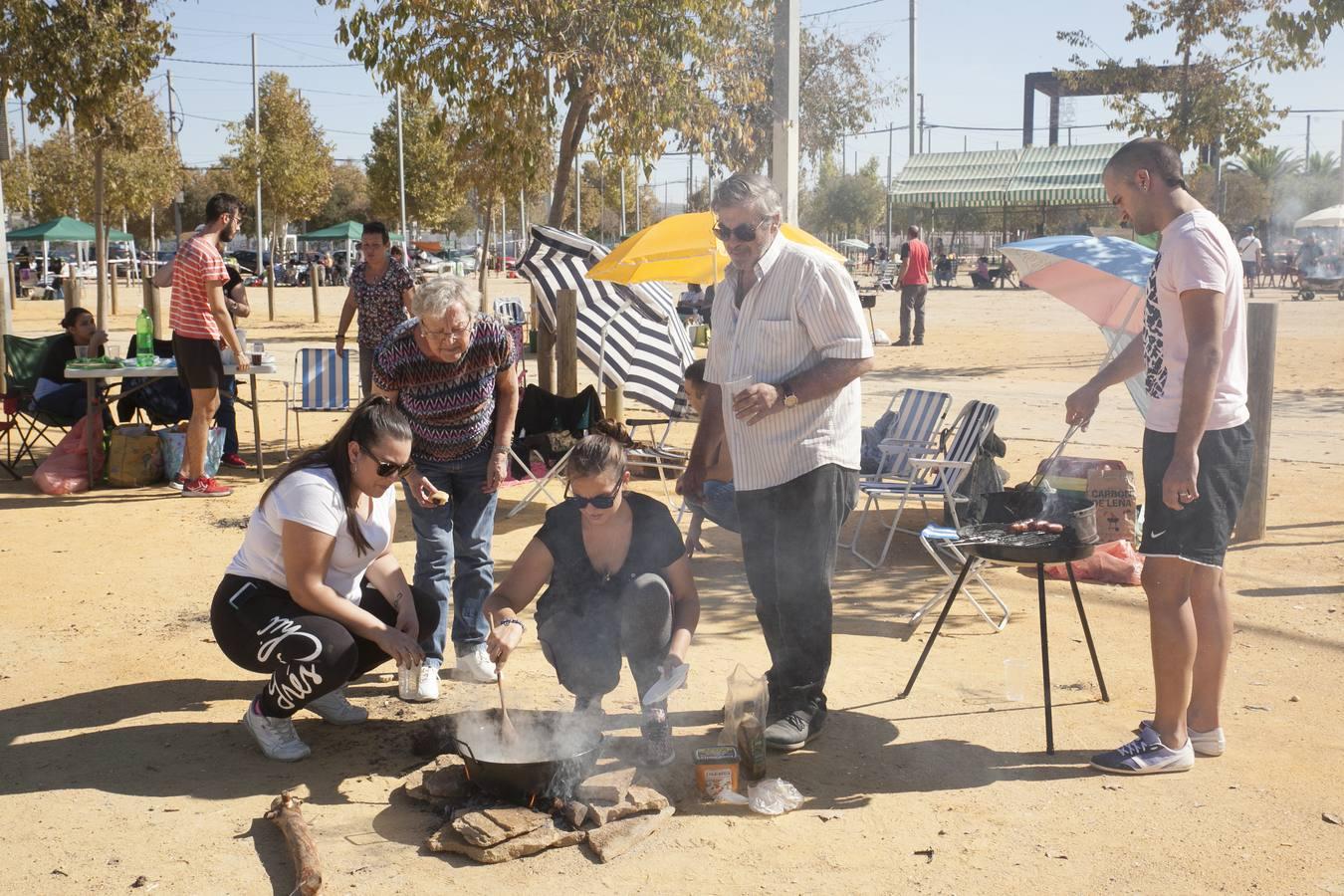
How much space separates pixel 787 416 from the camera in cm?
390

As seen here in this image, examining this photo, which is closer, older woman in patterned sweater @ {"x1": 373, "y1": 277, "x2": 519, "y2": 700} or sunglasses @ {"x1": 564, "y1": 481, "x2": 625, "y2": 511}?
sunglasses @ {"x1": 564, "y1": 481, "x2": 625, "y2": 511}

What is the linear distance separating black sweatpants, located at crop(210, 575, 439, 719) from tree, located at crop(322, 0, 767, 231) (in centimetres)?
664

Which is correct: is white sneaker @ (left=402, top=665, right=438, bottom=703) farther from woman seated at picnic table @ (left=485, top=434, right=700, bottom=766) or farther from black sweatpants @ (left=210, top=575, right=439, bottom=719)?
woman seated at picnic table @ (left=485, top=434, right=700, bottom=766)

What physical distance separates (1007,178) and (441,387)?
44.9m

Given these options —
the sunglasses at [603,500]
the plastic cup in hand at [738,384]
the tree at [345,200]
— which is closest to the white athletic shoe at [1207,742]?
the plastic cup in hand at [738,384]

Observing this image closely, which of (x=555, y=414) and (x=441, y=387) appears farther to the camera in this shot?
(x=555, y=414)

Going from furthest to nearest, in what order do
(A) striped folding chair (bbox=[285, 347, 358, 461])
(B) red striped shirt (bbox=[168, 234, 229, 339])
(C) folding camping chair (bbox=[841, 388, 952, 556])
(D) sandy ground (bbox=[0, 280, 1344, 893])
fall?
1. (A) striped folding chair (bbox=[285, 347, 358, 461])
2. (B) red striped shirt (bbox=[168, 234, 229, 339])
3. (C) folding camping chair (bbox=[841, 388, 952, 556])
4. (D) sandy ground (bbox=[0, 280, 1344, 893])

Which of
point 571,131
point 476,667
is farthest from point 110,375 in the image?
point 476,667

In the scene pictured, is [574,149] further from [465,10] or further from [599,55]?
[465,10]

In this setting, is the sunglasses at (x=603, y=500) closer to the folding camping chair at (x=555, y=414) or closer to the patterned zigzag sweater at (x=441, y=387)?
the patterned zigzag sweater at (x=441, y=387)

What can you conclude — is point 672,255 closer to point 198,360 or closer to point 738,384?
point 198,360

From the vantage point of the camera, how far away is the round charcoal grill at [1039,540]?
4.07m

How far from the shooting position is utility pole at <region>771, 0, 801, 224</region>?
760 centimetres

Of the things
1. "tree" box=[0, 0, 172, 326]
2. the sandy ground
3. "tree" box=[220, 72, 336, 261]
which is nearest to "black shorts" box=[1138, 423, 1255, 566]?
the sandy ground
